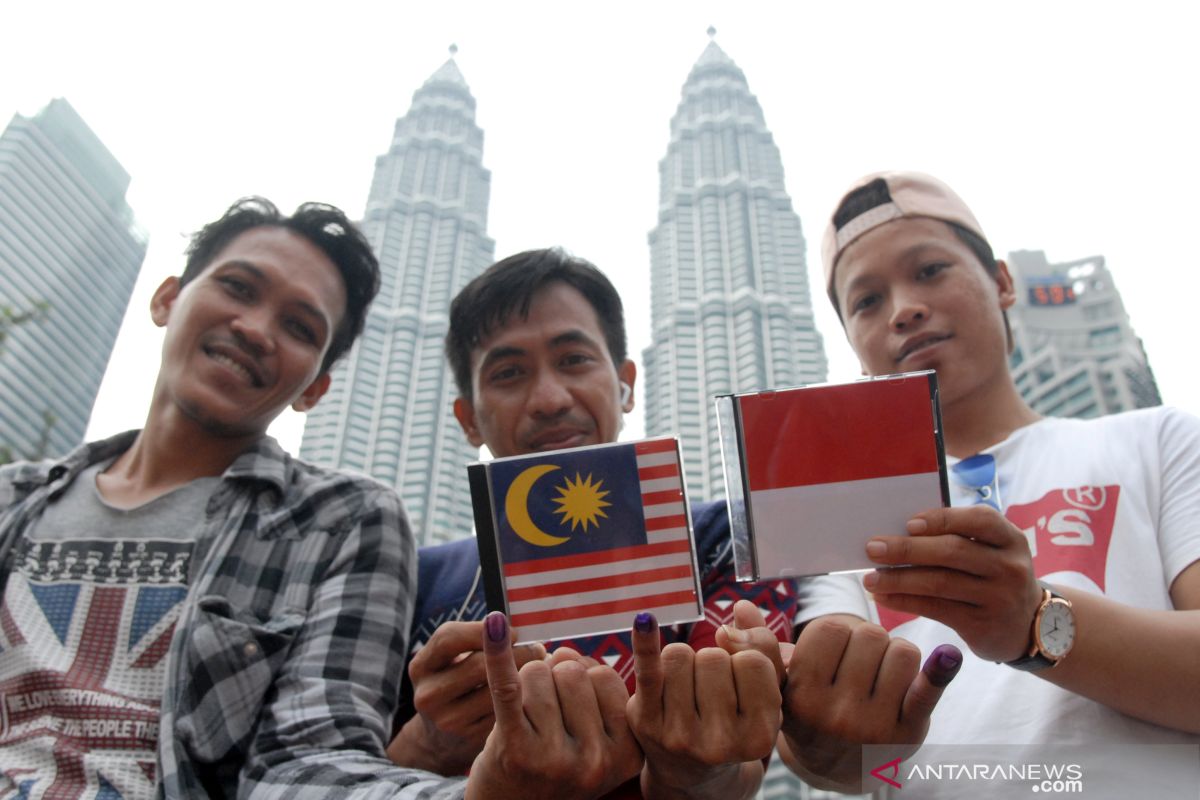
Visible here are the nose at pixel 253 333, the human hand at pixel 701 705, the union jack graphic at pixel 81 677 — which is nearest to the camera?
the human hand at pixel 701 705

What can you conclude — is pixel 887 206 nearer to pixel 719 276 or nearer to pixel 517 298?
pixel 517 298

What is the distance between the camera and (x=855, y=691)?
1.18 m

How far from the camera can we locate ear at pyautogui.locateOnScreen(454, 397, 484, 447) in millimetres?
2424

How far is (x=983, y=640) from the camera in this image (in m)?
1.27

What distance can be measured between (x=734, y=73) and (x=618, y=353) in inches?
1887

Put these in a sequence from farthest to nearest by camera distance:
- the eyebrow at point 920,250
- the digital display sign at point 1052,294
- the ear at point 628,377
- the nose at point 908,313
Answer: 1. the digital display sign at point 1052,294
2. the ear at point 628,377
3. the eyebrow at point 920,250
4. the nose at point 908,313

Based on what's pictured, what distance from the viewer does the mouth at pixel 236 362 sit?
90.6 inches

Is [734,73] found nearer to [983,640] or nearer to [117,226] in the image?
[117,226]

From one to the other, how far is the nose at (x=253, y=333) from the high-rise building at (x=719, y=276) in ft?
54.8

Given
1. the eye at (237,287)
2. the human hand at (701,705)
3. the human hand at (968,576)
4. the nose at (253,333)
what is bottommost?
the human hand at (701,705)

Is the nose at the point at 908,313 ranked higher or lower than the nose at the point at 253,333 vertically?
lower

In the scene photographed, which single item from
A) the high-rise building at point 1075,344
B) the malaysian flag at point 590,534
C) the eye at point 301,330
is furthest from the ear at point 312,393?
the high-rise building at point 1075,344

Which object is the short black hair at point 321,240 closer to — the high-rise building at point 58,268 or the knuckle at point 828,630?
the knuckle at point 828,630

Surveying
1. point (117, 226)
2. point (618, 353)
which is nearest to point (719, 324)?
point (117, 226)
